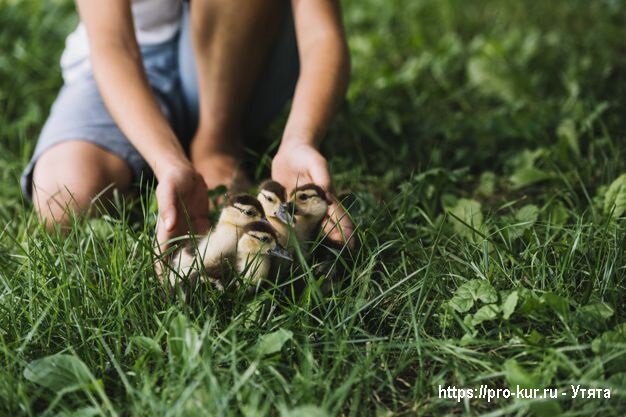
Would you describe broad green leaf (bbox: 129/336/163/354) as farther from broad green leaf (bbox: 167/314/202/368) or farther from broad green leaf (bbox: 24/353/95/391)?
broad green leaf (bbox: 24/353/95/391)

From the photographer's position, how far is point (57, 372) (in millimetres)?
1938

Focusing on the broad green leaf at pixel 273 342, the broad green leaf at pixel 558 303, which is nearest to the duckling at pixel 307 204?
the broad green leaf at pixel 273 342

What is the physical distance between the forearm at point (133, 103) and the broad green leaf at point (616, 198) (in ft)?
4.76

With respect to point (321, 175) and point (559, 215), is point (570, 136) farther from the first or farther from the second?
point (321, 175)

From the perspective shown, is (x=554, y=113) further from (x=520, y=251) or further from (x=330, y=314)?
(x=330, y=314)

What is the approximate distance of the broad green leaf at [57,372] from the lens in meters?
1.92

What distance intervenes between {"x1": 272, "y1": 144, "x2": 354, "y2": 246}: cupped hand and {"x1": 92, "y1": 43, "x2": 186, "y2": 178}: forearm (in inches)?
13.5

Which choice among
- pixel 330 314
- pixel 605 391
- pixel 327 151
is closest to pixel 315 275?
pixel 330 314

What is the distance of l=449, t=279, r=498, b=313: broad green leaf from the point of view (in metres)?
2.14

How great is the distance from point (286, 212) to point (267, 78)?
131cm

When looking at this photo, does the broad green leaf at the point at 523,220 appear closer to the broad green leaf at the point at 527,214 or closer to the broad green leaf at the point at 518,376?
the broad green leaf at the point at 527,214

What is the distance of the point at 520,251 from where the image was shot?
2500mm

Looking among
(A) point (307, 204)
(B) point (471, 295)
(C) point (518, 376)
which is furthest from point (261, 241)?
(C) point (518, 376)

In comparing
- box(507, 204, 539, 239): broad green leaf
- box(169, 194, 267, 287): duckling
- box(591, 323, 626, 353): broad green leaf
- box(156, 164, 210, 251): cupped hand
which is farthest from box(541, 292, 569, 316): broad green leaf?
box(156, 164, 210, 251): cupped hand
